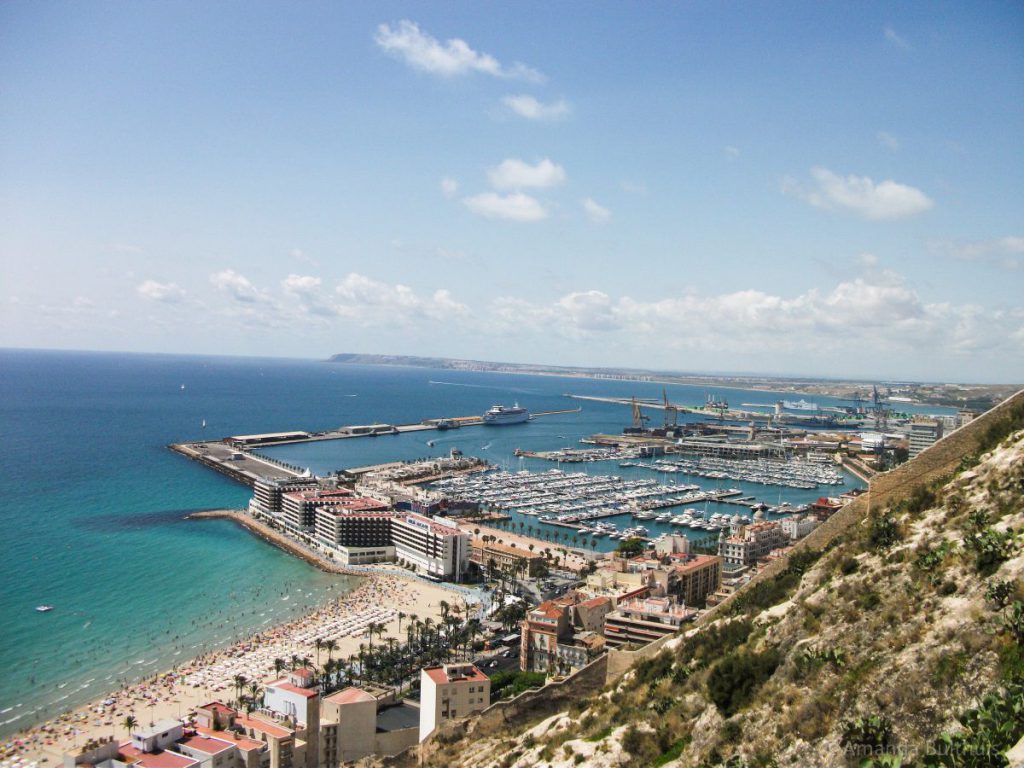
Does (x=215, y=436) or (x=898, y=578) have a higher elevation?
(x=898, y=578)

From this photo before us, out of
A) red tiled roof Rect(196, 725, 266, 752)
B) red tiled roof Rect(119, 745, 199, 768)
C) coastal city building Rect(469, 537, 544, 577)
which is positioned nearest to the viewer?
red tiled roof Rect(119, 745, 199, 768)

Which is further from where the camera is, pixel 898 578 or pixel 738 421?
pixel 738 421

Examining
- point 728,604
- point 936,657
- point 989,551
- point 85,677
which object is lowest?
point 85,677

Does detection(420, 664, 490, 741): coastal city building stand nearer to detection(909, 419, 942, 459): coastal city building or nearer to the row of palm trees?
the row of palm trees

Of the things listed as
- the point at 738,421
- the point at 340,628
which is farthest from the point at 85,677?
the point at 738,421

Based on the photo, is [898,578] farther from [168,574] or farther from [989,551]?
[168,574]

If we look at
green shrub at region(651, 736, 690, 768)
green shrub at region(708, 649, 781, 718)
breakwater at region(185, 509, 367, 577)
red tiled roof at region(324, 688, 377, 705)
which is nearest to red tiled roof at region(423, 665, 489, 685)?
red tiled roof at region(324, 688, 377, 705)

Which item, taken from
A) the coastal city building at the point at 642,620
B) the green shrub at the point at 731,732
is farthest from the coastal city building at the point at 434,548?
the green shrub at the point at 731,732
